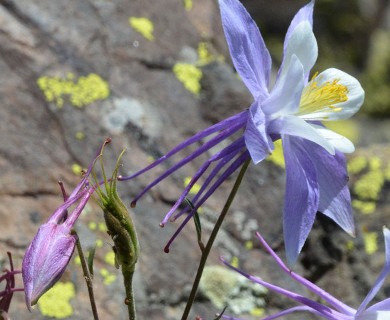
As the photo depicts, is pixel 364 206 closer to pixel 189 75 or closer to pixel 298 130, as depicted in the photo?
pixel 189 75

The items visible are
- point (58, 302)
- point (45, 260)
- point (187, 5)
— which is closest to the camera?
point (45, 260)

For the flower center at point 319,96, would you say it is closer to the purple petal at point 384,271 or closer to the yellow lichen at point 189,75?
the purple petal at point 384,271

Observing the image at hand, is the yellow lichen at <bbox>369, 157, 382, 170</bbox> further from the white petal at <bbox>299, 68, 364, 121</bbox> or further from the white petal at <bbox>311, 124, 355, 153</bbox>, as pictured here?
the white petal at <bbox>311, 124, 355, 153</bbox>

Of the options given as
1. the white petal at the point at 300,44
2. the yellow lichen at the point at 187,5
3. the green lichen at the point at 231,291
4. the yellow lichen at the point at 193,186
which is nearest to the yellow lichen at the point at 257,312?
the green lichen at the point at 231,291

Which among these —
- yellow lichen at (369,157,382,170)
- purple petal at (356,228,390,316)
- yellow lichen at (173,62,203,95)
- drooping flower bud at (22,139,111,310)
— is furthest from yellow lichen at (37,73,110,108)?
purple petal at (356,228,390,316)

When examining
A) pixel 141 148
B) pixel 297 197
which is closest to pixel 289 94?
pixel 297 197

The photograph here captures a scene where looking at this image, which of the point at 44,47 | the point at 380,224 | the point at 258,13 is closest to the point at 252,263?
the point at 380,224

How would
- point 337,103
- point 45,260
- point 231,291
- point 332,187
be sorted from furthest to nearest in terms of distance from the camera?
point 231,291
point 337,103
point 332,187
point 45,260
